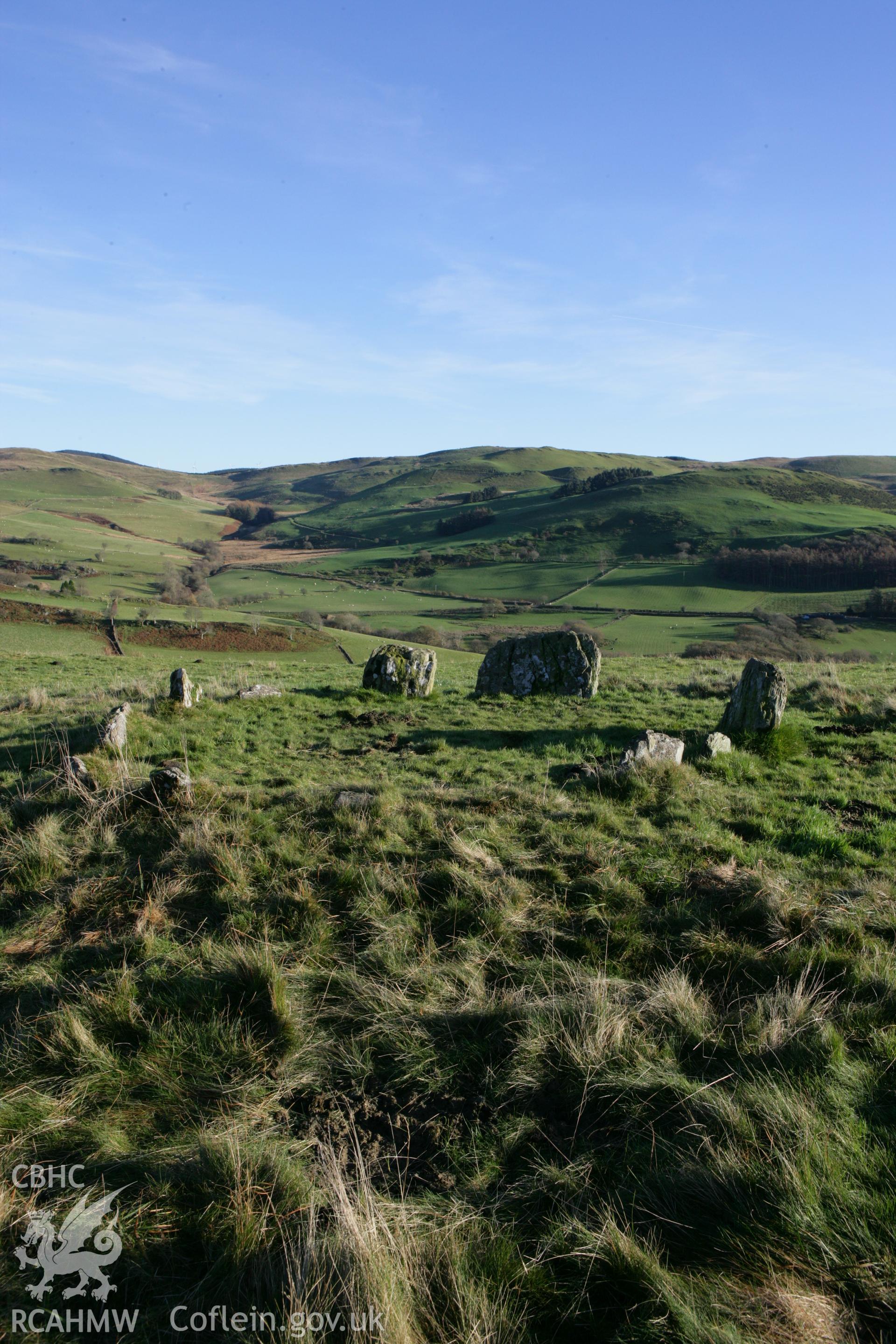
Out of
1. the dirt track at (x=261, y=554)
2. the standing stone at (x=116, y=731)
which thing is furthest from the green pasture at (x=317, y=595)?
the standing stone at (x=116, y=731)

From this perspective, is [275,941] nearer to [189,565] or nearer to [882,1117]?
[882,1117]

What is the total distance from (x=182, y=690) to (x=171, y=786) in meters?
4.96

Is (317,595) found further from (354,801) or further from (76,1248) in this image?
(76,1248)

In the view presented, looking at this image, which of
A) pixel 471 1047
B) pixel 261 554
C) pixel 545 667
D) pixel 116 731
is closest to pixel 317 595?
pixel 261 554

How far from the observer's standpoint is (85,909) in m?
6.61

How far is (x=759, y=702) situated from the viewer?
1137 centimetres

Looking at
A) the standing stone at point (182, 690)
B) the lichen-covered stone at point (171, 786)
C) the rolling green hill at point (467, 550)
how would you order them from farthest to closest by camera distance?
the rolling green hill at point (467, 550), the standing stone at point (182, 690), the lichen-covered stone at point (171, 786)

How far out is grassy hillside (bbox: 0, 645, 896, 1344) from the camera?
3.08 m

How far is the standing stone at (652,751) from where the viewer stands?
938 centimetres

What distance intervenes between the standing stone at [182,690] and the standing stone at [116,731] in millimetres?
1620

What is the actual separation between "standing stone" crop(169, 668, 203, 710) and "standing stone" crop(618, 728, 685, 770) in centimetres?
827

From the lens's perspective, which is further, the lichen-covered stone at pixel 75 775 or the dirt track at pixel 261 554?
the dirt track at pixel 261 554

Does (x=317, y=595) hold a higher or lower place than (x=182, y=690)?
higher

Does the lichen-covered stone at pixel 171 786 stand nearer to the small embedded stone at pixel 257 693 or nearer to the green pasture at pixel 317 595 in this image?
the small embedded stone at pixel 257 693
